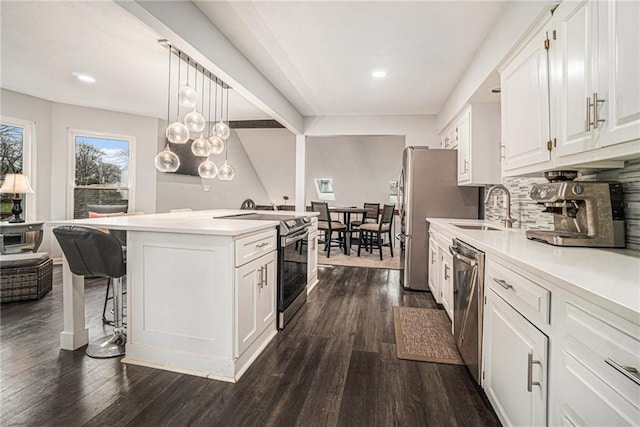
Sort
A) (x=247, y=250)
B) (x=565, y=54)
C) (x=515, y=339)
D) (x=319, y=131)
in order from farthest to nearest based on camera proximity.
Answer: (x=319, y=131)
(x=247, y=250)
(x=565, y=54)
(x=515, y=339)

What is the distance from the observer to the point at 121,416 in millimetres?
1591

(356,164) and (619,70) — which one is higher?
(356,164)

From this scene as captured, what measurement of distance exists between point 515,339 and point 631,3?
1.36 m

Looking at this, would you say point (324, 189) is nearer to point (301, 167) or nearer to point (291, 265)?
point (301, 167)

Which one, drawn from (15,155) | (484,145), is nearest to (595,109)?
(484,145)

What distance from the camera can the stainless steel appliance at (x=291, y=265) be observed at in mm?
2691

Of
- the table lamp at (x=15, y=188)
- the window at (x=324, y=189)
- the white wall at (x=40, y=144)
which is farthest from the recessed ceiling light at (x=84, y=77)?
the window at (x=324, y=189)

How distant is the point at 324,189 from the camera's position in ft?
29.0

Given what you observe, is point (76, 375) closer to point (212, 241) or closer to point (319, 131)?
point (212, 241)

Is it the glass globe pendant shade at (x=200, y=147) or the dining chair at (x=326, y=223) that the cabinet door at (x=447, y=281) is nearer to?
the glass globe pendant shade at (x=200, y=147)

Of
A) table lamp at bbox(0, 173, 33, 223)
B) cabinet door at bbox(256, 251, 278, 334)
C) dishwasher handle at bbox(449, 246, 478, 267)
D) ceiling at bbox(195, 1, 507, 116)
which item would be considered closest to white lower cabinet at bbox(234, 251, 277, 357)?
cabinet door at bbox(256, 251, 278, 334)

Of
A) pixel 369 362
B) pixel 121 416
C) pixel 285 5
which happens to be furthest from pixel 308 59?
pixel 121 416

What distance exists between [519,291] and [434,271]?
221 centimetres

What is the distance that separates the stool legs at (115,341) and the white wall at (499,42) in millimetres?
3162
